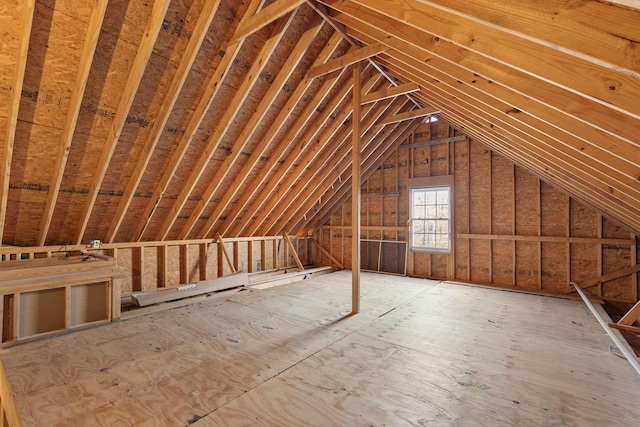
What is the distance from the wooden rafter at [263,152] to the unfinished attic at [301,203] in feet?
0.14

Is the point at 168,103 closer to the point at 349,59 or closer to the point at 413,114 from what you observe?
the point at 349,59

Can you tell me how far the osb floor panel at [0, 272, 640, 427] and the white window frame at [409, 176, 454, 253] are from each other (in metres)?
2.70

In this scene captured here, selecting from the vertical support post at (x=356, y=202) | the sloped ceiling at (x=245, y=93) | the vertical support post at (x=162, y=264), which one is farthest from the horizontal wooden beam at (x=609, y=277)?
the vertical support post at (x=162, y=264)

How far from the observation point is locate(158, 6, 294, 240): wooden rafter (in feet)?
10.8

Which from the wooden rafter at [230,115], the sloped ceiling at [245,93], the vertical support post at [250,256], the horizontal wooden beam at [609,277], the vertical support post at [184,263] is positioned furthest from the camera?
the vertical support post at [250,256]

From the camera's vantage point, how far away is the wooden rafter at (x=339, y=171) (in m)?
5.55

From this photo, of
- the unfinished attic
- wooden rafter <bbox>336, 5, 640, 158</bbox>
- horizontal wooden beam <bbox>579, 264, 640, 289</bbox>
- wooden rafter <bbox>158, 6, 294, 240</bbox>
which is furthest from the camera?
horizontal wooden beam <bbox>579, 264, 640, 289</bbox>

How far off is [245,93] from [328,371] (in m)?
3.15

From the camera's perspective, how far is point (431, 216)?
22.5 ft

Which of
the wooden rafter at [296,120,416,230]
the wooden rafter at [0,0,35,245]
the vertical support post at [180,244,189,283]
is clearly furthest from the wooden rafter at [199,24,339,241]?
the wooden rafter at [0,0,35,245]

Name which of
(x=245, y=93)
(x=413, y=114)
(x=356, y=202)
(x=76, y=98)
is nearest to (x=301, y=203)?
(x=356, y=202)

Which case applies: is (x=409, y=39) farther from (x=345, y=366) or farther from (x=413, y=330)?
(x=413, y=330)

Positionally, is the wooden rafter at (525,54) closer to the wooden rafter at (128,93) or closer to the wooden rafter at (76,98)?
the wooden rafter at (128,93)

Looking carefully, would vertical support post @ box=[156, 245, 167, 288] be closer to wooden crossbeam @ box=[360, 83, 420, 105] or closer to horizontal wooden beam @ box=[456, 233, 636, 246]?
wooden crossbeam @ box=[360, 83, 420, 105]
